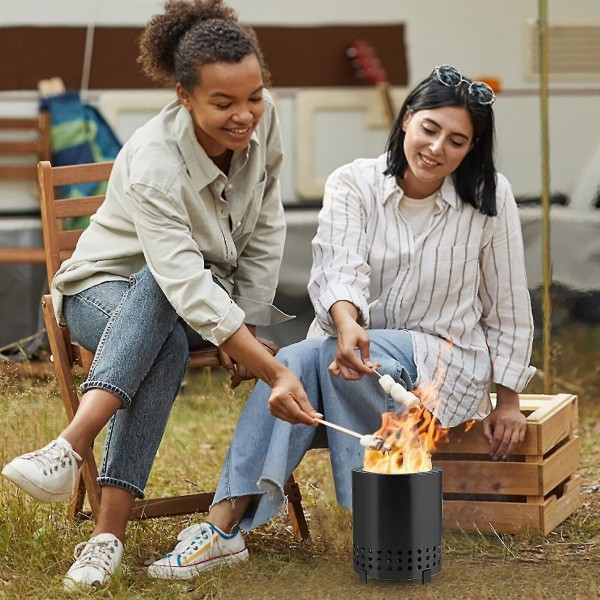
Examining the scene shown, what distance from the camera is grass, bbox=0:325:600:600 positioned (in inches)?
116

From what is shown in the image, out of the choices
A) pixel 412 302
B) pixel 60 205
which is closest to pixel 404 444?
pixel 412 302

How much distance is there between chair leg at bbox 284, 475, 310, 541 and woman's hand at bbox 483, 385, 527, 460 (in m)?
0.55

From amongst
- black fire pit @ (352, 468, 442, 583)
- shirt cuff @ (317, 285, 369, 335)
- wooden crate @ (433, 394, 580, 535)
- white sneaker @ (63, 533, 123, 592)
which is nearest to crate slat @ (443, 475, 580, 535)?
wooden crate @ (433, 394, 580, 535)

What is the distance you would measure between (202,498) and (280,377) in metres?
0.62

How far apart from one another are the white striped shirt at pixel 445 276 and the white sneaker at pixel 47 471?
798 mm

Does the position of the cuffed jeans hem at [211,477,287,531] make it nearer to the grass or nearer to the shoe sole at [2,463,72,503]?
the grass

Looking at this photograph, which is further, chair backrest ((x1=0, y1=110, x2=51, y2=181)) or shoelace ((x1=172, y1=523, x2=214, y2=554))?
chair backrest ((x1=0, y1=110, x2=51, y2=181))

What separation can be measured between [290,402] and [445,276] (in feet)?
2.19

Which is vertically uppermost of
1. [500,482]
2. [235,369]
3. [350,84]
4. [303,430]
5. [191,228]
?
[350,84]

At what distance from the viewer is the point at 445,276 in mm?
3307

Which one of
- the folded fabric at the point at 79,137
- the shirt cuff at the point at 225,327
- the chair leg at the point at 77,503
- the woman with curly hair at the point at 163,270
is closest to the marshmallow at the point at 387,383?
the woman with curly hair at the point at 163,270

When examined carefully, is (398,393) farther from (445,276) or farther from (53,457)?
(53,457)

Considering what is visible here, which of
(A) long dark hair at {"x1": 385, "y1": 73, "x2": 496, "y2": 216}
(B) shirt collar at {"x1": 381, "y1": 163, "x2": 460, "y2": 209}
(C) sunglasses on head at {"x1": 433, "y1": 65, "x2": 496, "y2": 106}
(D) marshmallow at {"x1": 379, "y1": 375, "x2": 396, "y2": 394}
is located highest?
(C) sunglasses on head at {"x1": 433, "y1": 65, "x2": 496, "y2": 106}

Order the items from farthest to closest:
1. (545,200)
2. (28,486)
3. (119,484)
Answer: (545,200), (119,484), (28,486)
